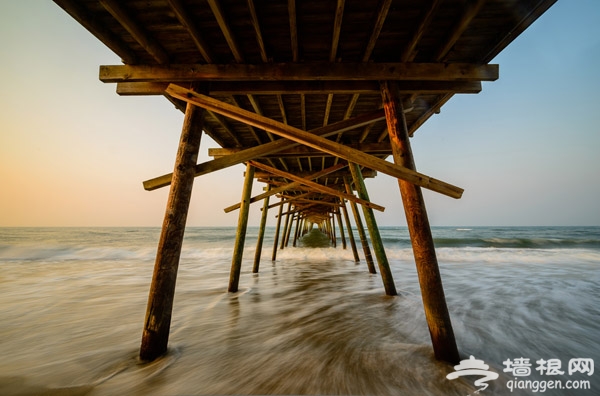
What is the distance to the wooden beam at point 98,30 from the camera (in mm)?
1923

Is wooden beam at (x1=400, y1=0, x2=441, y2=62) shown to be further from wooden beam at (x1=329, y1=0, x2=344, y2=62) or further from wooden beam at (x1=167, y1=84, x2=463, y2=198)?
wooden beam at (x1=167, y1=84, x2=463, y2=198)

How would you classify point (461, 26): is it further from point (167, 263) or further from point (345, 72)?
point (167, 263)

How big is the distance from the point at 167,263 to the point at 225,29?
7.19 ft

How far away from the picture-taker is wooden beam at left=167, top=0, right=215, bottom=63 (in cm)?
192

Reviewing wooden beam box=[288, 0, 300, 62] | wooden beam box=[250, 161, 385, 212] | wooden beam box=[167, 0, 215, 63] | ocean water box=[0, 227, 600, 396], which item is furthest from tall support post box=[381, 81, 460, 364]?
wooden beam box=[167, 0, 215, 63]

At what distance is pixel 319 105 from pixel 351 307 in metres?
3.26

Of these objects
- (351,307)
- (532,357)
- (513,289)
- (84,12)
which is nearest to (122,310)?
(351,307)

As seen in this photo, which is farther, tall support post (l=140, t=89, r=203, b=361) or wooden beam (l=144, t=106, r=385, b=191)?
wooden beam (l=144, t=106, r=385, b=191)

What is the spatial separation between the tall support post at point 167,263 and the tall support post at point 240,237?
2190 mm

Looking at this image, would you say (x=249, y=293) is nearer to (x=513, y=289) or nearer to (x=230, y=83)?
(x=230, y=83)

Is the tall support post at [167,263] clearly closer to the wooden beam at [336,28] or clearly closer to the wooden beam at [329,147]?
the wooden beam at [329,147]

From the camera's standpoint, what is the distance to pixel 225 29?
6.91 ft

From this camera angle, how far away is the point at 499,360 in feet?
7.18

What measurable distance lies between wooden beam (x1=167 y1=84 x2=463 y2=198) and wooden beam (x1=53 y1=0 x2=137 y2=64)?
2.23 feet
